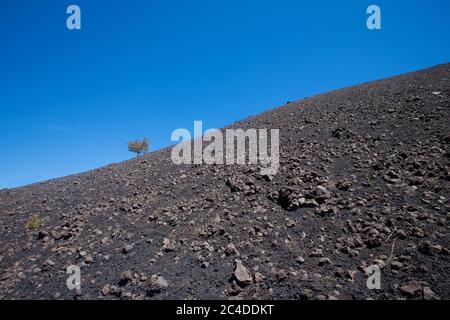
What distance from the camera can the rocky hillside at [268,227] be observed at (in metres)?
3.69

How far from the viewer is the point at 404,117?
8602 millimetres

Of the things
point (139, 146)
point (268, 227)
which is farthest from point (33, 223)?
point (139, 146)

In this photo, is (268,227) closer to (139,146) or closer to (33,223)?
(33,223)

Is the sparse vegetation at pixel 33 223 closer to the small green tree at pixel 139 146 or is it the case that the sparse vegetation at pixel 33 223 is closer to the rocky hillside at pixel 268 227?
the rocky hillside at pixel 268 227

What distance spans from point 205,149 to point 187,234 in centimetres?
559

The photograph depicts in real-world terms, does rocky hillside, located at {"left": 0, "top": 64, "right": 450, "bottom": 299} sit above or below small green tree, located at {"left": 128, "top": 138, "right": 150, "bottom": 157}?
below

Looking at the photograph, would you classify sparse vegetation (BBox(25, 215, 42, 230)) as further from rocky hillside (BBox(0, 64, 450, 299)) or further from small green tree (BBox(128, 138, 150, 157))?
small green tree (BBox(128, 138, 150, 157))

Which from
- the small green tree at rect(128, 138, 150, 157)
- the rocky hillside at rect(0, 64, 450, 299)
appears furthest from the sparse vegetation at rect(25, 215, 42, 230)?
the small green tree at rect(128, 138, 150, 157)

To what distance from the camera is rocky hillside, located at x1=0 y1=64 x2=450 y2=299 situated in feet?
12.1

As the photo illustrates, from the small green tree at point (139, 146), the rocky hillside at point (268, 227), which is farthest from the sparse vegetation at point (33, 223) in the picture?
the small green tree at point (139, 146)

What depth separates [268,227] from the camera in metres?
4.92
